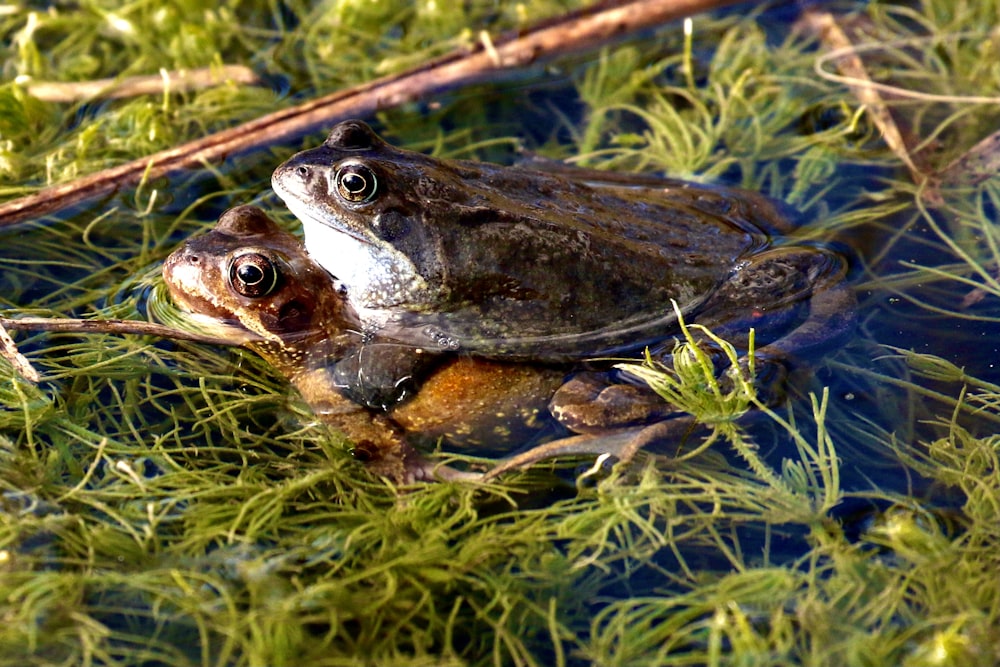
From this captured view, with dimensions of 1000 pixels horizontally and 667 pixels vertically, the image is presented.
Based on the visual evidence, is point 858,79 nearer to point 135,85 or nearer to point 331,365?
point 331,365

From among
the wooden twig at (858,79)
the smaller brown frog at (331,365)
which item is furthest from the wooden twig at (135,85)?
the wooden twig at (858,79)

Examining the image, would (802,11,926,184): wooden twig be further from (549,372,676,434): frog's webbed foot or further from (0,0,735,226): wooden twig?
(549,372,676,434): frog's webbed foot

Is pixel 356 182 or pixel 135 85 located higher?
pixel 356 182

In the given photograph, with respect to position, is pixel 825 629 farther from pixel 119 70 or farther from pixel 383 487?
pixel 119 70

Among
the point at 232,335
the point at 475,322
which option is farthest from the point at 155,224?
the point at 475,322

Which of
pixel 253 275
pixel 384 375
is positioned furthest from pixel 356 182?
pixel 384 375

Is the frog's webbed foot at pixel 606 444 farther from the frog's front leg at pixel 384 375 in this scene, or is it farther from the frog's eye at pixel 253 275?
the frog's eye at pixel 253 275
